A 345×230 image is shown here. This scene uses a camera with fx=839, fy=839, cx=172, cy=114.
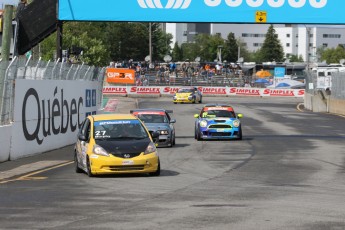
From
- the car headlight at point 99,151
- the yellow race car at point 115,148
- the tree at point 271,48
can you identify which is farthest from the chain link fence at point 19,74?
the tree at point 271,48

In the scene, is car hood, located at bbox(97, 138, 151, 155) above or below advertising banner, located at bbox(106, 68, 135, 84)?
below

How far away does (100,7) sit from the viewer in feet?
88.9

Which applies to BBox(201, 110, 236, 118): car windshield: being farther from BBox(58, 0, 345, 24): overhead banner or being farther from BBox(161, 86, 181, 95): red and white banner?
BBox(161, 86, 181, 95): red and white banner

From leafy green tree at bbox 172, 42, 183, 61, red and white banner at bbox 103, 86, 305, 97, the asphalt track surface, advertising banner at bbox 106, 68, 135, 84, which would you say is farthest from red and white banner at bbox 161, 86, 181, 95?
leafy green tree at bbox 172, 42, 183, 61

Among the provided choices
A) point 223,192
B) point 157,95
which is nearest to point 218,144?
point 223,192

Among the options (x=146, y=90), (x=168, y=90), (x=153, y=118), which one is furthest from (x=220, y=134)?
(x=168, y=90)

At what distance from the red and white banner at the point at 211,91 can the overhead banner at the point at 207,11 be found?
59053 millimetres

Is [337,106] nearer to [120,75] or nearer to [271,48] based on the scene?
[120,75]

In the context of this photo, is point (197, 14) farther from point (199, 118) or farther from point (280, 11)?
point (199, 118)

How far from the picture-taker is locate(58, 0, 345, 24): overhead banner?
26.8 m

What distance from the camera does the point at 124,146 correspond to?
18547 millimetres

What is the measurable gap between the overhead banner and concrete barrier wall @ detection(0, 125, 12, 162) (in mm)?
5296

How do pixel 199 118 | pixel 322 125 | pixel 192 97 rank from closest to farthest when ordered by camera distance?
pixel 199 118
pixel 322 125
pixel 192 97

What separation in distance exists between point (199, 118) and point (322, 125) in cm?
1278
